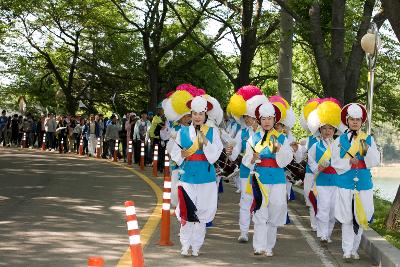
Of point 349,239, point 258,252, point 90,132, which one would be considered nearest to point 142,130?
point 90,132

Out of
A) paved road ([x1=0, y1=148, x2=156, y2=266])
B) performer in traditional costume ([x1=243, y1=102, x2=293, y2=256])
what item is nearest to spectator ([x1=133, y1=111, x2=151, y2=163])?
paved road ([x1=0, y1=148, x2=156, y2=266])

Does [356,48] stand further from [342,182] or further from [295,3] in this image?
[342,182]

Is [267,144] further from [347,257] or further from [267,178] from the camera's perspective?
[347,257]

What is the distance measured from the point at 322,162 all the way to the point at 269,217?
1235 millimetres

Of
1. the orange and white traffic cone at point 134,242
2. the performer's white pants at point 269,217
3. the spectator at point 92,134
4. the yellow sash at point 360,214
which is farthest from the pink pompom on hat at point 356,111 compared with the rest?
the spectator at point 92,134

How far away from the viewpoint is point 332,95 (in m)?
16.7

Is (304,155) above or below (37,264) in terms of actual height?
above

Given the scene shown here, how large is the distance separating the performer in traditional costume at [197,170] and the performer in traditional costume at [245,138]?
1109 millimetres

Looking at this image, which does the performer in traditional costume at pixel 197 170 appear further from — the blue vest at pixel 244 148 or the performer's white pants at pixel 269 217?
the blue vest at pixel 244 148

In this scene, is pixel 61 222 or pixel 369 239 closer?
pixel 369 239

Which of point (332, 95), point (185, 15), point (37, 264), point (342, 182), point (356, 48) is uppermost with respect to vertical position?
point (185, 15)

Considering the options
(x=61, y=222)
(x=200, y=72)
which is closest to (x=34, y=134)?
(x=200, y=72)

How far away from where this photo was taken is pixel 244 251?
862cm

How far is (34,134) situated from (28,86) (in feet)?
43.1
